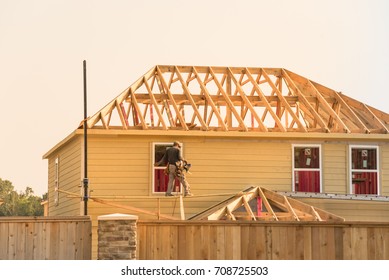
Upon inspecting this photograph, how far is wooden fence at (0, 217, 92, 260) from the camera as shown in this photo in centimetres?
2125

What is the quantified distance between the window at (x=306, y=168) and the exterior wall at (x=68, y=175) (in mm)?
7139

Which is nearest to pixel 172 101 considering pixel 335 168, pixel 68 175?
pixel 68 175

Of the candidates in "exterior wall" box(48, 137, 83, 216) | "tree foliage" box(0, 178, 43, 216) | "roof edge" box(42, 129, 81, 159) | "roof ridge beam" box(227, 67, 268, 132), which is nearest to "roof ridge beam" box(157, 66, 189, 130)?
"roof ridge beam" box(227, 67, 268, 132)

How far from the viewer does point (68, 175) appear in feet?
119

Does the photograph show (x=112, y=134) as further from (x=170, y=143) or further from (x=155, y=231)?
(x=155, y=231)

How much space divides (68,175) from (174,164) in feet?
19.1

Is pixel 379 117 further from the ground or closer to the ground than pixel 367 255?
further from the ground

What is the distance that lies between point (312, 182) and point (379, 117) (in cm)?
427

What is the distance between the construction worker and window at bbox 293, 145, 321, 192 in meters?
4.40

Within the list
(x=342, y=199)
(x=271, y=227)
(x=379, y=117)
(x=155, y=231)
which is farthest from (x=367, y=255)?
(x=379, y=117)

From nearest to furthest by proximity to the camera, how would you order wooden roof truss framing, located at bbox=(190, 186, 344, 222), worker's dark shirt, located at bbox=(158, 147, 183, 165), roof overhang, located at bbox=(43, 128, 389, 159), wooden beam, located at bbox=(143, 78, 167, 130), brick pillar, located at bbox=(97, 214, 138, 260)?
1. brick pillar, located at bbox=(97, 214, 138, 260)
2. wooden roof truss framing, located at bbox=(190, 186, 344, 222)
3. worker's dark shirt, located at bbox=(158, 147, 183, 165)
4. roof overhang, located at bbox=(43, 128, 389, 159)
5. wooden beam, located at bbox=(143, 78, 167, 130)

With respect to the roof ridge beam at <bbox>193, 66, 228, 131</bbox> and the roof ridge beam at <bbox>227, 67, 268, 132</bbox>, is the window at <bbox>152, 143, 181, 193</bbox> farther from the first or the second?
the roof ridge beam at <bbox>227, 67, 268, 132</bbox>

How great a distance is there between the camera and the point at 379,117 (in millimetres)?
37469
